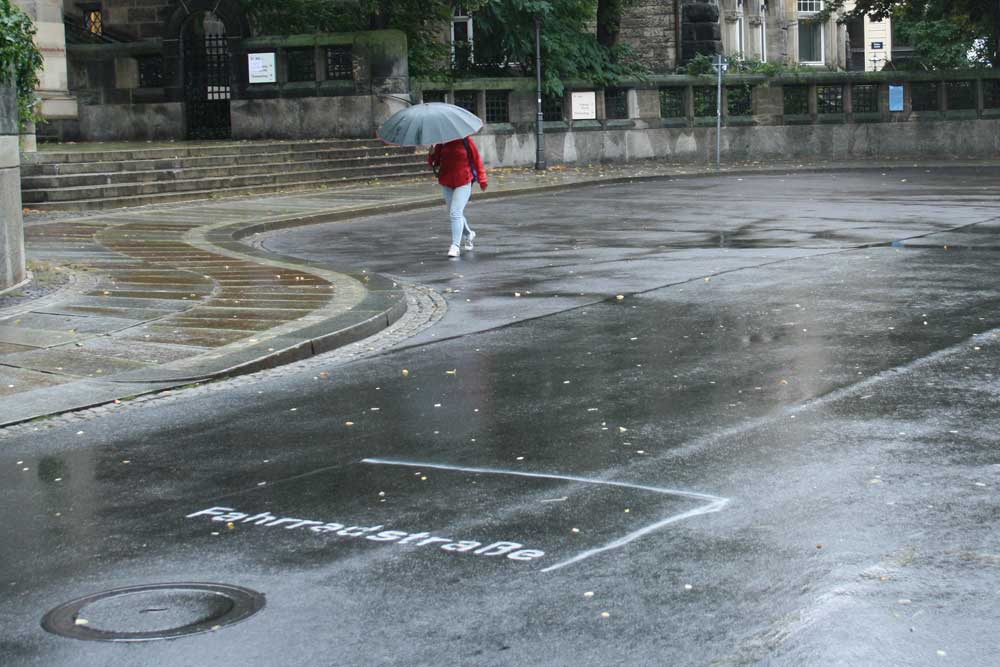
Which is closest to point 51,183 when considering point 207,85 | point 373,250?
point 373,250

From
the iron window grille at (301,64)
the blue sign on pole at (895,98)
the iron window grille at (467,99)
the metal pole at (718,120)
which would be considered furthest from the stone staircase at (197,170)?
the blue sign on pole at (895,98)

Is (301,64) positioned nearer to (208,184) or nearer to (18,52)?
(208,184)

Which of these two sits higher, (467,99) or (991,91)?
(467,99)

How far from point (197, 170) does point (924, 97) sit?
20681 mm

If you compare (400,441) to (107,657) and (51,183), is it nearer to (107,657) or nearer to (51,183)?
(107,657)

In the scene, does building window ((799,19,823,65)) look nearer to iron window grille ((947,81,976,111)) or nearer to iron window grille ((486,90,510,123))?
iron window grille ((947,81,976,111))

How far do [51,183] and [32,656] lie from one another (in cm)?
2057

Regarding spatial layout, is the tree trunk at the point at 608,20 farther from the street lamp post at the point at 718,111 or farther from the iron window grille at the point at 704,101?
the street lamp post at the point at 718,111

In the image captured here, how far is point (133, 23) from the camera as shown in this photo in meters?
39.2

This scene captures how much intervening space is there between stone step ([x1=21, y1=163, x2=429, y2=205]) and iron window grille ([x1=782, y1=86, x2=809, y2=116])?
37.4ft

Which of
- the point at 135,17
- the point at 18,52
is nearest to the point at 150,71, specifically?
the point at 135,17

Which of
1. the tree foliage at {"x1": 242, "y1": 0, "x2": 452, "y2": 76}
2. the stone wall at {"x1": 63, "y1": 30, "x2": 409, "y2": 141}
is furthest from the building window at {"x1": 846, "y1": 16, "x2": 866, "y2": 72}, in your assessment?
the stone wall at {"x1": 63, "y1": 30, "x2": 409, "y2": 141}

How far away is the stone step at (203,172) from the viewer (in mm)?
24188

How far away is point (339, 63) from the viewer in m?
33.3
